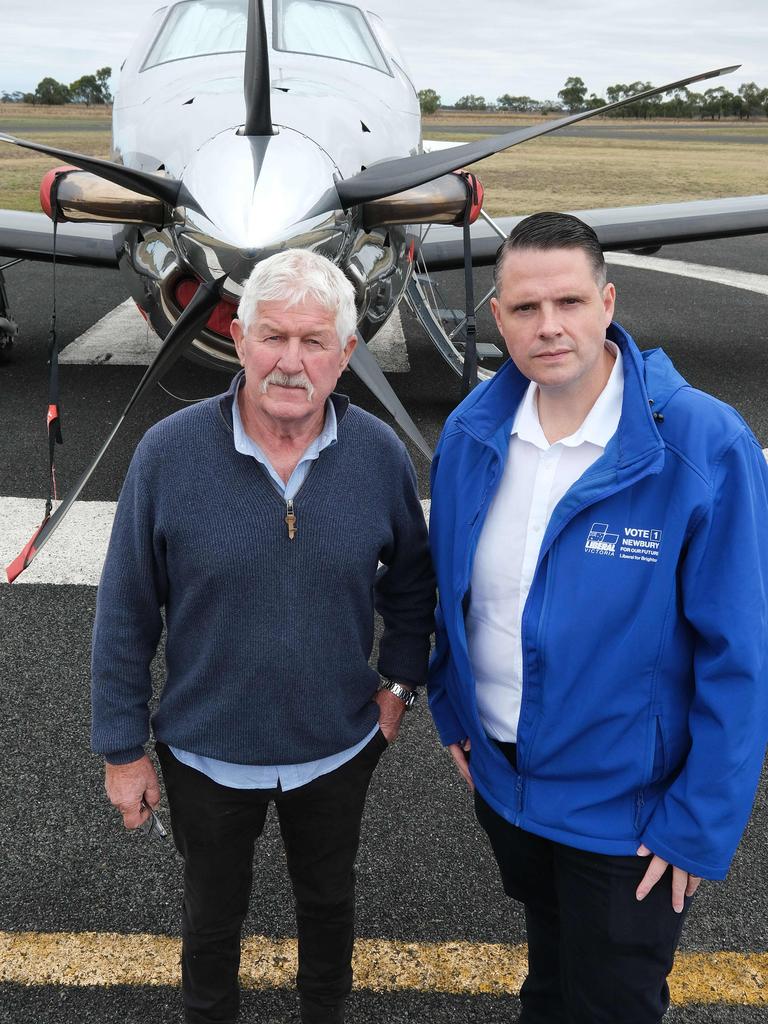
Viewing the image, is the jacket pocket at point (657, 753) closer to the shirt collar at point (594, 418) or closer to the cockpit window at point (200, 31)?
the shirt collar at point (594, 418)

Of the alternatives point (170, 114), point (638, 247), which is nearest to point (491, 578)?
point (170, 114)

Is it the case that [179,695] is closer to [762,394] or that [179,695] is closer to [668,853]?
[668,853]

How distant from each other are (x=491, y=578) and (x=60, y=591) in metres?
3.20

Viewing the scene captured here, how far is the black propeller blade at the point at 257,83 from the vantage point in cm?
425

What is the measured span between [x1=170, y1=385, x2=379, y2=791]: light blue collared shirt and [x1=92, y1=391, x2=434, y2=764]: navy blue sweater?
0.02 metres

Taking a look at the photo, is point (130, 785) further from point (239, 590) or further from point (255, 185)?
point (255, 185)

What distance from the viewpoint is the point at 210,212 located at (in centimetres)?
391

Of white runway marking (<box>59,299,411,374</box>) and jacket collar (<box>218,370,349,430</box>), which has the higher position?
jacket collar (<box>218,370,349,430</box>)

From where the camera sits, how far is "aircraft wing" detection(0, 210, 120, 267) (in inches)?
292

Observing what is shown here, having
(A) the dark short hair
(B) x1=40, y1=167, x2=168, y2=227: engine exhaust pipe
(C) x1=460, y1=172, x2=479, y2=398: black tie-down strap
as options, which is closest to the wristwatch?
(A) the dark short hair

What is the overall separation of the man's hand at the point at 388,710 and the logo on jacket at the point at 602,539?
2.44ft

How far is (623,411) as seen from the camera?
1.75 metres

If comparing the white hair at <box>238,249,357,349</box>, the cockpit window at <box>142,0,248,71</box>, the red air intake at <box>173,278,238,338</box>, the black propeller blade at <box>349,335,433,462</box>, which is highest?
the cockpit window at <box>142,0,248,71</box>

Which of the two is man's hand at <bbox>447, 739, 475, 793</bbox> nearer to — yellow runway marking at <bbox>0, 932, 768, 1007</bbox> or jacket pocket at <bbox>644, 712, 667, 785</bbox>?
jacket pocket at <bbox>644, 712, 667, 785</bbox>
